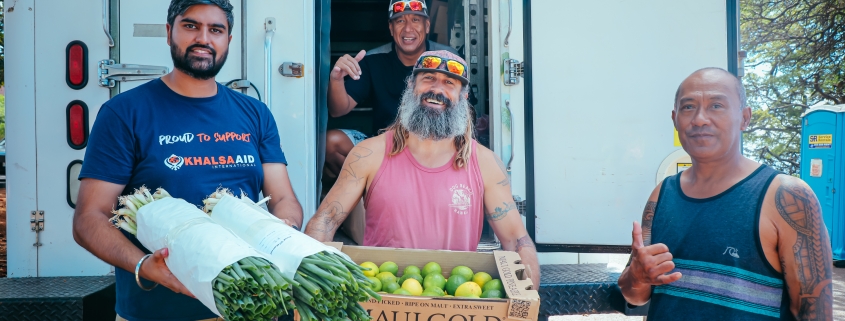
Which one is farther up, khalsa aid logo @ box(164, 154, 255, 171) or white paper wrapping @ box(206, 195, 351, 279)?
khalsa aid logo @ box(164, 154, 255, 171)

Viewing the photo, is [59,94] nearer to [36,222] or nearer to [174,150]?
[36,222]

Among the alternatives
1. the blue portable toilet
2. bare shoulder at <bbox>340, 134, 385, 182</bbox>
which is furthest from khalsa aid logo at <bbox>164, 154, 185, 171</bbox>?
the blue portable toilet

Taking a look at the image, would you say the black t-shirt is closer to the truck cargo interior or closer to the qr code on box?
the truck cargo interior

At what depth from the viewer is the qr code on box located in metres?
1.80

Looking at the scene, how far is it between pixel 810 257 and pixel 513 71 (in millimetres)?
1685

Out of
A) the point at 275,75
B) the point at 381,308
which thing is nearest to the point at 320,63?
the point at 275,75

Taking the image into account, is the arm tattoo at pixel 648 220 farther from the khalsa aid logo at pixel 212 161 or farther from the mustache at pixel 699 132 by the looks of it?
the khalsa aid logo at pixel 212 161

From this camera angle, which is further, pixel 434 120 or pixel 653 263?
pixel 434 120

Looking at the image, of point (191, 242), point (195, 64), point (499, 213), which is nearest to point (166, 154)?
point (195, 64)

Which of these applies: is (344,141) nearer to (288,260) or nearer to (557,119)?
(557,119)

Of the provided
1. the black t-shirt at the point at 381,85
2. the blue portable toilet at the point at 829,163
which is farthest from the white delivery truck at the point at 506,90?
the blue portable toilet at the point at 829,163

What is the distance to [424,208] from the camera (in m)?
2.78

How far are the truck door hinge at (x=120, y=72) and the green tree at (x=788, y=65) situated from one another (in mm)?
14733

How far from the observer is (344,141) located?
154 inches
